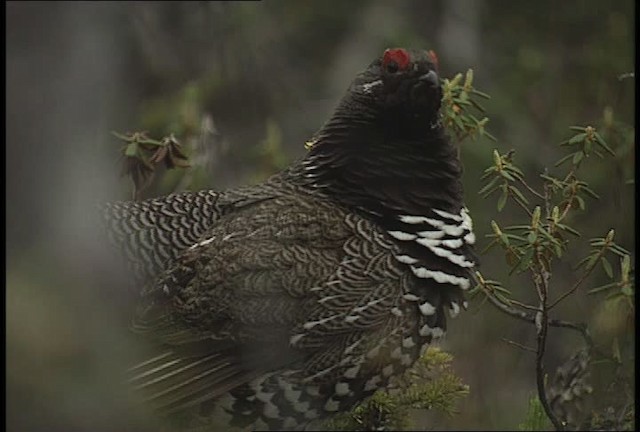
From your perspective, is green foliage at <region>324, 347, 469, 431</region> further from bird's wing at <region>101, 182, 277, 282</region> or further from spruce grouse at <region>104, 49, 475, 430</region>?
bird's wing at <region>101, 182, 277, 282</region>

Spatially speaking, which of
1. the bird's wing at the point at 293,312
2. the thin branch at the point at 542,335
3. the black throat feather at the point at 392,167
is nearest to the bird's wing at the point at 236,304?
the bird's wing at the point at 293,312

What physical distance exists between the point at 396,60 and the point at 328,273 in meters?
0.56

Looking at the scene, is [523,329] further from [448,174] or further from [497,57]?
[497,57]

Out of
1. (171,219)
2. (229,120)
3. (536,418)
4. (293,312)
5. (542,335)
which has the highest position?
(229,120)

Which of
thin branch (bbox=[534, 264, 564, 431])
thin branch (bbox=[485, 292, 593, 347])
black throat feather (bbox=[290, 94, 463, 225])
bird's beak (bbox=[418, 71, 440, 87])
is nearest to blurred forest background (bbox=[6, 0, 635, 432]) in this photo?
thin branch (bbox=[485, 292, 593, 347])

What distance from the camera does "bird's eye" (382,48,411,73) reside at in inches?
109

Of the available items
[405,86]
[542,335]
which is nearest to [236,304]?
[405,86]

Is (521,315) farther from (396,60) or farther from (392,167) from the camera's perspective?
(396,60)

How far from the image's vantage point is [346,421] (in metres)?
3.16

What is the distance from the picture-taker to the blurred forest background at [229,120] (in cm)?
163

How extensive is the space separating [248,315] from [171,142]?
0.79m

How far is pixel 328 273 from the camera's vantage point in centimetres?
Result: 274

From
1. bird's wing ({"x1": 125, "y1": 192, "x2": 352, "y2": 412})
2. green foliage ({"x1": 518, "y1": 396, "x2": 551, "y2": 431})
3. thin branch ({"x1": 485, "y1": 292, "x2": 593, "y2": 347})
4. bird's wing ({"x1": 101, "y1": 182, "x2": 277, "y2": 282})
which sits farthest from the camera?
green foliage ({"x1": 518, "y1": 396, "x2": 551, "y2": 431})

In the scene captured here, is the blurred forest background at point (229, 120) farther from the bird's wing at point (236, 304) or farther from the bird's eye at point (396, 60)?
the bird's eye at point (396, 60)
